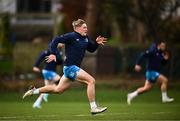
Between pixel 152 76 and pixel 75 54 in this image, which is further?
pixel 152 76

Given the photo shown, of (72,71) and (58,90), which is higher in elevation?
(72,71)

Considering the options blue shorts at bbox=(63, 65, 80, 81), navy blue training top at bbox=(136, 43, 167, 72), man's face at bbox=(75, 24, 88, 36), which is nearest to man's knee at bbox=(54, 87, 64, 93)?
blue shorts at bbox=(63, 65, 80, 81)

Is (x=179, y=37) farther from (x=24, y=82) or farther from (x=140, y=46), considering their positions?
(x=24, y=82)

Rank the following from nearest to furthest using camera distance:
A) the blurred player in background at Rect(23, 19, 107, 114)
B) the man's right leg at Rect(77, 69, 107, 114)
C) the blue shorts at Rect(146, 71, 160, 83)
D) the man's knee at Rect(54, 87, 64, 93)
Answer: the man's right leg at Rect(77, 69, 107, 114) < the blurred player in background at Rect(23, 19, 107, 114) < the man's knee at Rect(54, 87, 64, 93) < the blue shorts at Rect(146, 71, 160, 83)

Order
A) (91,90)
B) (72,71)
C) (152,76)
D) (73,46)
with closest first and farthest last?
1. (91,90)
2. (72,71)
3. (73,46)
4. (152,76)

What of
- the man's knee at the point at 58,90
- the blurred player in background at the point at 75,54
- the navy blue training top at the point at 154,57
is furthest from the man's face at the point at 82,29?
the navy blue training top at the point at 154,57

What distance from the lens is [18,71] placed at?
38.1 meters

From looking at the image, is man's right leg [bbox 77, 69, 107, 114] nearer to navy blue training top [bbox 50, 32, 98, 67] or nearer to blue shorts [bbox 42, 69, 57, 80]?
navy blue training top [bbox 50, 32, 98, 67]

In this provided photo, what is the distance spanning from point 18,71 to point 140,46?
6.77m

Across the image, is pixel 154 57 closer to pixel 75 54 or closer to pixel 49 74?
pixel 49 74

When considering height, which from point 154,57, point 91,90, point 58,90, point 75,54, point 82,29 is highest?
point 82,29

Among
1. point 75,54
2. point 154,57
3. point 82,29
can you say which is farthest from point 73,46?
point 154,57

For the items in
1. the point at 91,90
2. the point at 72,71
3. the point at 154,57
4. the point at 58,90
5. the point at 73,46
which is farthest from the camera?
the point at 154,57

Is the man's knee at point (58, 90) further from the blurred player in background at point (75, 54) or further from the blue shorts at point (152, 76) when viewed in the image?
the blue shorts at point (152, 76)
